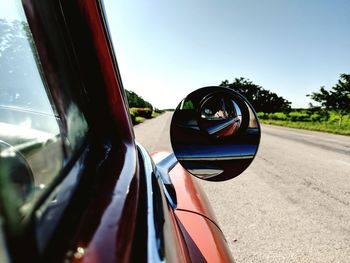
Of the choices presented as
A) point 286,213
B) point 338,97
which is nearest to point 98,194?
point 286,213

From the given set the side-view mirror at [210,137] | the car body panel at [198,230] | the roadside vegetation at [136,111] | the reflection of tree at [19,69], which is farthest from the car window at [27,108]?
the roadside vegetation at [136,111]

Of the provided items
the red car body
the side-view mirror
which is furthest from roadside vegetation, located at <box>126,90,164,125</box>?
the red car body

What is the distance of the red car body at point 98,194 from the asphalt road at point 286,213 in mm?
2000

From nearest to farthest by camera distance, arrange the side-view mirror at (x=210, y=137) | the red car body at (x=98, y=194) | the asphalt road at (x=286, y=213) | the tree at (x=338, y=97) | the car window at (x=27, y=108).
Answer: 1. the red car body at (x=98, y=194)
2. the car window at (x=27, y=108)
3. the side-view mirror at (x=210, y=137)
4. the asphalt road at (x=286, y=213)
5. the tree at (x=338, y=97)

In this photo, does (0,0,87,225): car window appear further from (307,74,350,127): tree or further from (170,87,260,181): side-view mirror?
(307,74,350,127): tree

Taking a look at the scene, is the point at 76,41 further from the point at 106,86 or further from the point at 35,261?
the point at 35,261

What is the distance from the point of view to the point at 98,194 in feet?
2.06

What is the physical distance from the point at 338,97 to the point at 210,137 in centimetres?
Result: 3187

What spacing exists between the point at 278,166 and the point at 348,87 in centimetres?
2524

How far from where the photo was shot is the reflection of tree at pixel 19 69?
30.5 inches

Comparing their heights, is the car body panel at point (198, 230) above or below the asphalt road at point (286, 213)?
above

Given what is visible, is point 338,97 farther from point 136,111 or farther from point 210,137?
point 210,137

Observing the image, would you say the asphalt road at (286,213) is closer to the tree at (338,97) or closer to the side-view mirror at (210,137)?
the side-view mirror at (210,137)

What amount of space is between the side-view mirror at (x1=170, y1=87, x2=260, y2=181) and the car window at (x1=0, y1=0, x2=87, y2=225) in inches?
18.4
